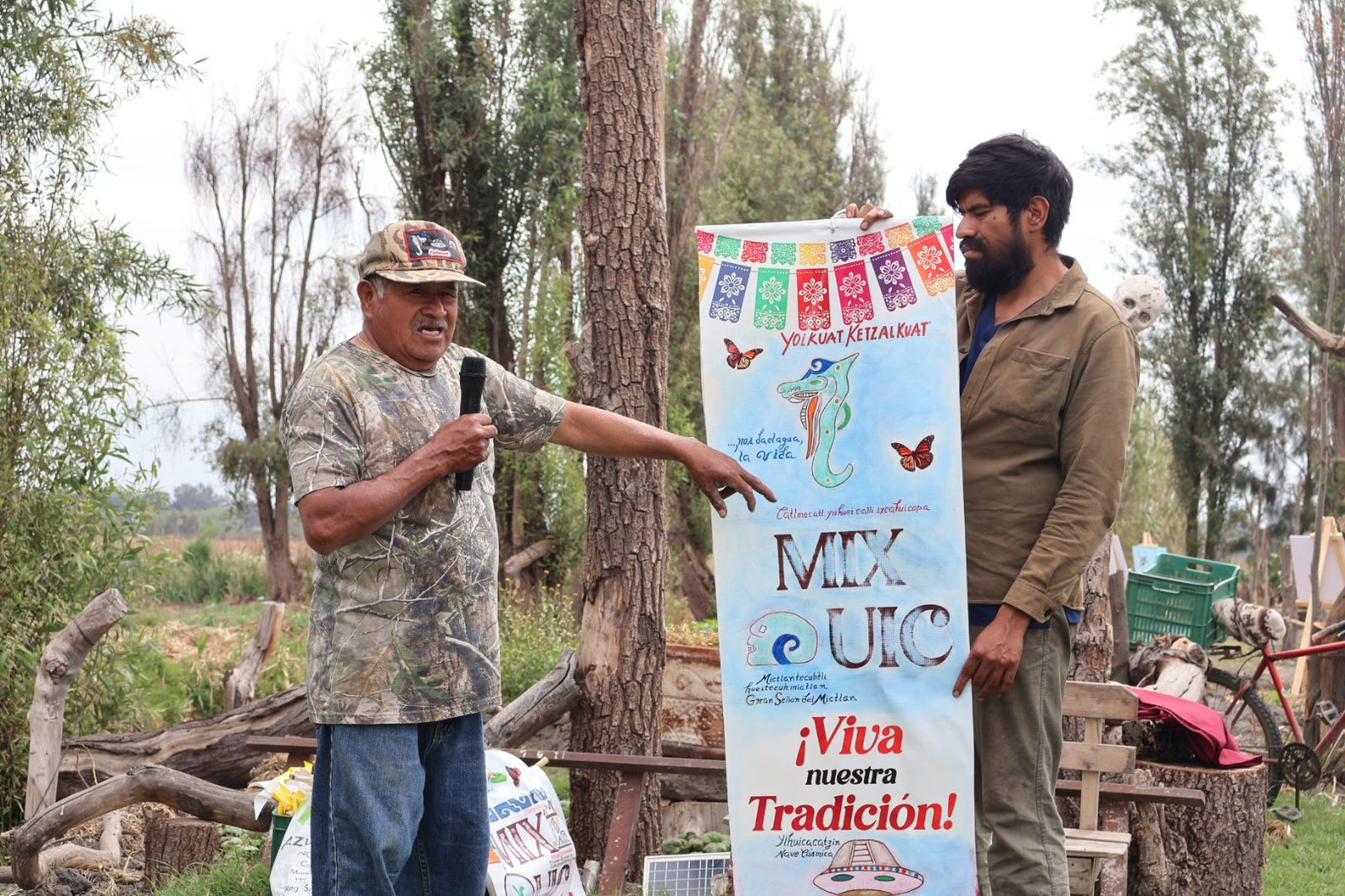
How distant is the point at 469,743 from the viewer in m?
2.83

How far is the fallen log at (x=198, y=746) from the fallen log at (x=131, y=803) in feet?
4.57

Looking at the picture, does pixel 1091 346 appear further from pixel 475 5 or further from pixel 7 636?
pixel 475 5

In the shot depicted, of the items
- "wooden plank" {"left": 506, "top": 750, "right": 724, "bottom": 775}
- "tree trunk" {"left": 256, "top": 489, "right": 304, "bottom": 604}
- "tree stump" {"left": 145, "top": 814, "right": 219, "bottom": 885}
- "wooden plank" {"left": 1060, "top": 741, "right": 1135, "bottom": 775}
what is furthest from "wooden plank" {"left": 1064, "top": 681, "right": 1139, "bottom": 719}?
"tree trunk" {"left": 256, "top": 489, "right": 304, "bottom": 604}

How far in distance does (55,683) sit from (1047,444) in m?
4.71

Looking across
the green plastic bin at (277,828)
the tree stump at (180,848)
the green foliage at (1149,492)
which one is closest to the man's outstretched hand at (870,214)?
the green plastic bin at (277,828)

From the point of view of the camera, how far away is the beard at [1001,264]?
2912 millimetres

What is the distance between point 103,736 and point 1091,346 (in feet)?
18.6

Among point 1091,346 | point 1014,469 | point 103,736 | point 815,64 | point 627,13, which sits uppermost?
point 815,64

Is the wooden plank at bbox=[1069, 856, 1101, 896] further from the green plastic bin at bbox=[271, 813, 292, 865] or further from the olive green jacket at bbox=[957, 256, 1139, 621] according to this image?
the green plastic bin at bbox=[271, 813, 292, 865]

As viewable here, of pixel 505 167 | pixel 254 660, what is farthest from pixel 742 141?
pixel 254 660

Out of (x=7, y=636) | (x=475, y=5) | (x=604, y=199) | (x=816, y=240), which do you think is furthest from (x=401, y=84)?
(x=816, y=240)

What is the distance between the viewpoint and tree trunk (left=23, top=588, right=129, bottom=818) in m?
5.57

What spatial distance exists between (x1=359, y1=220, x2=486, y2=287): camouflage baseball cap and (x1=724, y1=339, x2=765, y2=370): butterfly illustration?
30.4 inches

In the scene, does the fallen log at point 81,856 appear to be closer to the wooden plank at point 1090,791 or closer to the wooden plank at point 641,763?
the wooden plank at point 641,763
